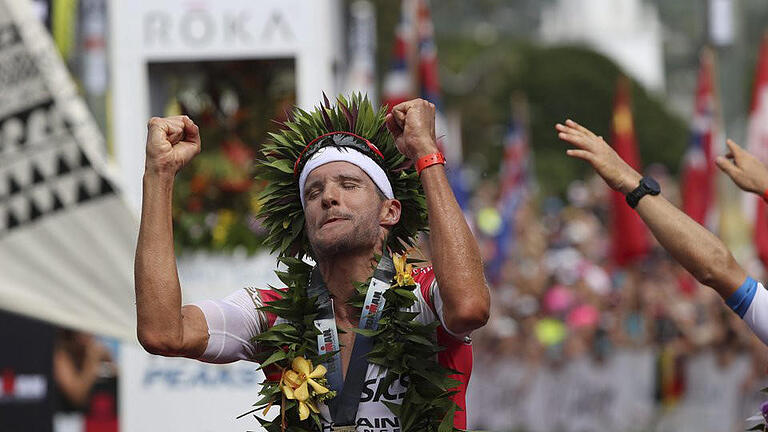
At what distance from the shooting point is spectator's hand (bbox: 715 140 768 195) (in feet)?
17.9

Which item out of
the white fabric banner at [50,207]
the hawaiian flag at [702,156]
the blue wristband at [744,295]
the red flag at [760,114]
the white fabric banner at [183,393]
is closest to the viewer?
the blue wristband at [744,295]

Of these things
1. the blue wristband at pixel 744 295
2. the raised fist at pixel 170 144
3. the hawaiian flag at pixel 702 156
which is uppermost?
the hawaiian flag at pixel 702 156

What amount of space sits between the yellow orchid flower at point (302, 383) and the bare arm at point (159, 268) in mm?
333

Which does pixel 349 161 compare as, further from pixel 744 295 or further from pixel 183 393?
pixel 183 393

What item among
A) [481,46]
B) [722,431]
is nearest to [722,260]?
[722,431]

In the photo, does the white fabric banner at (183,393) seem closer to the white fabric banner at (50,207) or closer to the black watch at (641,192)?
the white fabric banner at (50,207)

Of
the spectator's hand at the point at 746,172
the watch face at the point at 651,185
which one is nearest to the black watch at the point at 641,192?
the watch face at the point at 651,185

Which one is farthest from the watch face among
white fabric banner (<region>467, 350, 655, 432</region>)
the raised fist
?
white fabric banner (<region>467, 350, 655, 432</region>)

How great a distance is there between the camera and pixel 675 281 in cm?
1512

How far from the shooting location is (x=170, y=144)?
4418mm

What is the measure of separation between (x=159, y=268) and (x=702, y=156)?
37.7 feet

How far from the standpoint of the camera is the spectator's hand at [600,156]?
486 centimetres

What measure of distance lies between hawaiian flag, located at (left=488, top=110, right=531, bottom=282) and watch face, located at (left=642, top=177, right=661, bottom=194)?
1243 cm

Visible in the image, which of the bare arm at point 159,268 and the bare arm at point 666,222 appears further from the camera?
the bare arm at point 666,222
